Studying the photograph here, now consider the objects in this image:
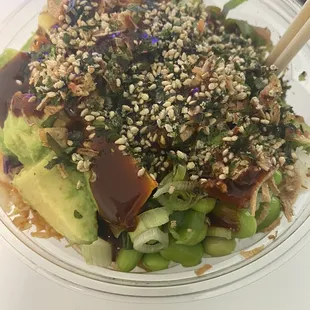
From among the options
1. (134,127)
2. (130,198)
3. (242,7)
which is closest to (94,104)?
(134,127)

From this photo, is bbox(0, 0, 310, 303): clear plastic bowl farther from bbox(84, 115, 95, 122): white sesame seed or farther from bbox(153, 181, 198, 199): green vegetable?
bbox(84, 115, 95, 122): white sesame seed

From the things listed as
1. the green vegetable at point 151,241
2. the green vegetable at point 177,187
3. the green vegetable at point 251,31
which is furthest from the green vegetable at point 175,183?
the green vegetable at point 251,31

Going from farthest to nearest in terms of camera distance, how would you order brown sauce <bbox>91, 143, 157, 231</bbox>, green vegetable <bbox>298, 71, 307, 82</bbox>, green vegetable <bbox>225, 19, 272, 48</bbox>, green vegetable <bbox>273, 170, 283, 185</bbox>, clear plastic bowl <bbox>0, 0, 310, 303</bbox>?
green vegetable <bbox>298, 71, 307, 82</bbox> → green vegetable <bbox>225, 19, 272, 48</bbox> → clear plastic bowl <bbox>0, 0, 310, 303</bbox> → green vegetable <bbox>273, 170, 283, 185</bbox> → brown sauce <bbox>91, 143, 157, 231</bbox>

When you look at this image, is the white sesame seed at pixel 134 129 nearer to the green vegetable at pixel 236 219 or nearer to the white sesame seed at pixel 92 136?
the white sesame seed at pixel 92 136

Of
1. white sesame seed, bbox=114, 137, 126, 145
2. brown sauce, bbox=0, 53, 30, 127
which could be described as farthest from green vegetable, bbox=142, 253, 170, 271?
brown sauce, bbox=0, 53, 30, 127

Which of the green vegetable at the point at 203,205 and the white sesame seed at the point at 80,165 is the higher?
the green vegetable at the point at 203,205

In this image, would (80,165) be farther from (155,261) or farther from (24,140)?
(155,261)

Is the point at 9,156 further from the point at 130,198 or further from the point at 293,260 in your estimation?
the point at 293,260
